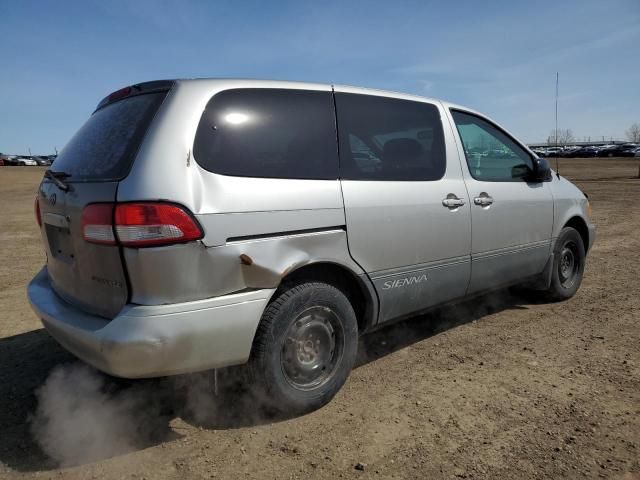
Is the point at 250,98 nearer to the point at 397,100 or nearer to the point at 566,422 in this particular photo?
the point at 397,100

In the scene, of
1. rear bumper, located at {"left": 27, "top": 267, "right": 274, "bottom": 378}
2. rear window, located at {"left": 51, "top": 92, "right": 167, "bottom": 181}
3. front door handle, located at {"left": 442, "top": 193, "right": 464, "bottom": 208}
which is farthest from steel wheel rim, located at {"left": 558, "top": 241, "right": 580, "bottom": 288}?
rear window, located at {"left": 51, "top": 92, "right": 167, "bottom": 181}

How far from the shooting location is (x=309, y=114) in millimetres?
3031

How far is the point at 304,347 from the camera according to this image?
9.65ft

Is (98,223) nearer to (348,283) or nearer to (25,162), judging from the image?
(348,283)

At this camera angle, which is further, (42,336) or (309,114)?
(42,336)

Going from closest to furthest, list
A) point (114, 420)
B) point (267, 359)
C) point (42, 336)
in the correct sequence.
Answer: point (267, 359), point (114, 420), point (42, 336)

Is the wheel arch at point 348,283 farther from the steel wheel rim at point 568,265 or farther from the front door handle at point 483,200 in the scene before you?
the steel wheel rim at point 568,265

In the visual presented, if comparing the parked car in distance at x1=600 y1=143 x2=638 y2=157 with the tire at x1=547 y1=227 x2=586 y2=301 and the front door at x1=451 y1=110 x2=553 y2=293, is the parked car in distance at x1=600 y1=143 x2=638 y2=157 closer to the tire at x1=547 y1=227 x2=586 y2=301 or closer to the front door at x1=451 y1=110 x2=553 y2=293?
the tire at x1=547 y1=227 x2=586 y2=301

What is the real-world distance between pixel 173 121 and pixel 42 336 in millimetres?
2713

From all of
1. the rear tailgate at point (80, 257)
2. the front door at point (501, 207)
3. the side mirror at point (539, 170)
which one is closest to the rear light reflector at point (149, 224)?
the rear tailgate at point (80, 257)

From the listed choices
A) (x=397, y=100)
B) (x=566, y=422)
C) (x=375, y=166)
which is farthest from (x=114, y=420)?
(x=397, y=100)

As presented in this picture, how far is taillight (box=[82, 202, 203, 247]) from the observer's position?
2.32 metres

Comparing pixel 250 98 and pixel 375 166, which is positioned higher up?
pixel 250 98

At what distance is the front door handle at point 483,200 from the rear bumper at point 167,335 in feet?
6.40
